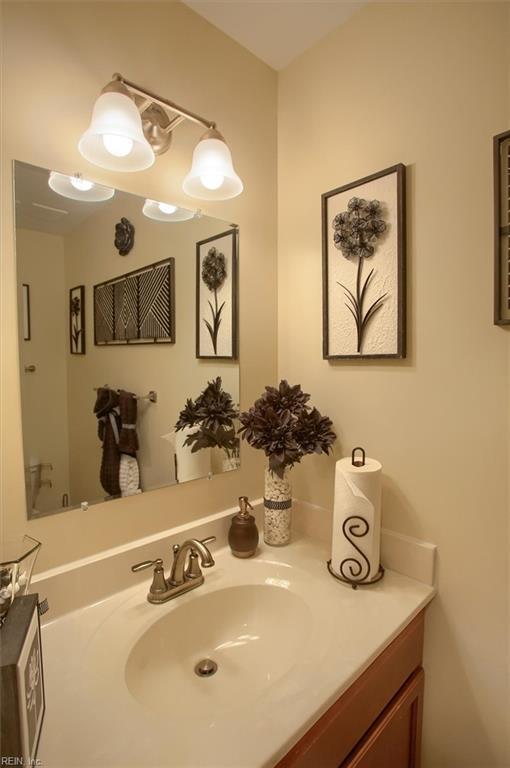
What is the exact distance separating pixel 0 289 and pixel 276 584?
0.98m

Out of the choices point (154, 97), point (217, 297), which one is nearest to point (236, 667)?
point (217, 297)

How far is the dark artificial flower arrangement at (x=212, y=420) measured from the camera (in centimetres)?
113

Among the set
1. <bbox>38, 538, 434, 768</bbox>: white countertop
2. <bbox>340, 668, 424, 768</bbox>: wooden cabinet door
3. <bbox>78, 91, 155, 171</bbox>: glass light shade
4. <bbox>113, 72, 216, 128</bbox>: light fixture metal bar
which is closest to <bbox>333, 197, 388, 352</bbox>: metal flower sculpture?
<bbox>113, 72, 216, 128</bbox>: light fixture metal bar

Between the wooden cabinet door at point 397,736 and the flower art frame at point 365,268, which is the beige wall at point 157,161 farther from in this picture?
the wooden cabinet door at point 397,736

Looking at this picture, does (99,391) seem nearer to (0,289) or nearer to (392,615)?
(0,289)

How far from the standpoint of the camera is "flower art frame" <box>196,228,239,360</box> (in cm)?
115

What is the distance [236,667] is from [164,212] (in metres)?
1.20

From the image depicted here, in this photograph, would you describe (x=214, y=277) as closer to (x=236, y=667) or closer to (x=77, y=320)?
(x=77, y=320)

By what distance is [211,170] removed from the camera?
98cm

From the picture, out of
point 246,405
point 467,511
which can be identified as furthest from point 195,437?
point 467,511

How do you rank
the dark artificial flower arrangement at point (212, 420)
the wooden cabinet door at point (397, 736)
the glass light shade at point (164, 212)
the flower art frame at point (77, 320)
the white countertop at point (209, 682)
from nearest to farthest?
the white countertop at point (209, 682)
the wooden cabinet door at point (397, 736)
the flower art frame at point (77, 320)
the glass light shade at point (164, 212)
the dark artificial flower arrangement at point (212, 420)

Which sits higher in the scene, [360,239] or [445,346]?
[360,239]

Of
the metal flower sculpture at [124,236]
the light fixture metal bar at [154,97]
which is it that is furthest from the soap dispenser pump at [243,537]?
the light fixture metal bar at [154,97]

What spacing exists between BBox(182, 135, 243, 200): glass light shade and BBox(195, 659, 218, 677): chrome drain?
4.03 feet
